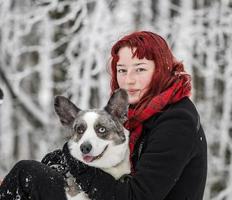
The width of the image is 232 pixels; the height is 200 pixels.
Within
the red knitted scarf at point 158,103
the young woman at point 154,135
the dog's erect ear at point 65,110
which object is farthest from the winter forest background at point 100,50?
the red knitted scarf at point 158,103

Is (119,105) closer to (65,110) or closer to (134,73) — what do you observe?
(134,73)

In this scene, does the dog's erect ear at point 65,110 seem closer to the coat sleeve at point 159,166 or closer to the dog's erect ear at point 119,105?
the dog's erect ear at point 119,105

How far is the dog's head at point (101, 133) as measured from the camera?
324 centimetres

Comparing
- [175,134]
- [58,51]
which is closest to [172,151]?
[175,134]

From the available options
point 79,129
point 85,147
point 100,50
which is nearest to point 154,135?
point 85,147

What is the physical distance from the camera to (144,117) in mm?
3162

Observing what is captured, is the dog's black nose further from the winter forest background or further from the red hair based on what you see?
the winter forest background

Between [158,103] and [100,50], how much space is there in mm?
6893

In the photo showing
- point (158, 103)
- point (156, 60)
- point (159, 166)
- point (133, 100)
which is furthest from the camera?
point (133, 100)

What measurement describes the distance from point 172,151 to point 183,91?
38cm

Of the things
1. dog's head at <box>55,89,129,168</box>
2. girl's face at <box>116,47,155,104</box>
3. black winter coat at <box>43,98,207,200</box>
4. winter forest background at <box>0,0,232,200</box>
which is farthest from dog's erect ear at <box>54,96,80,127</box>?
winter forest background at <box>0,0,232,200</box>

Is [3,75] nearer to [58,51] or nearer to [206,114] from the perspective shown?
[58,51]

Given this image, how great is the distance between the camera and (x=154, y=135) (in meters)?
2.99

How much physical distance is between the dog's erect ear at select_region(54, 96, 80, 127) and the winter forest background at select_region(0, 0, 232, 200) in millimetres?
6286
